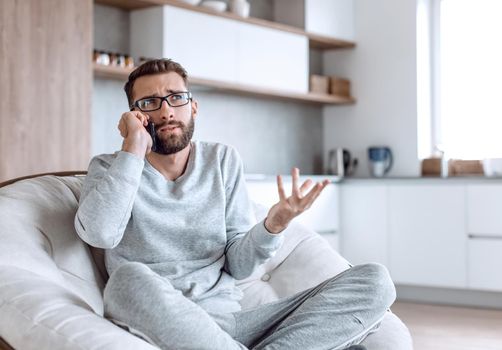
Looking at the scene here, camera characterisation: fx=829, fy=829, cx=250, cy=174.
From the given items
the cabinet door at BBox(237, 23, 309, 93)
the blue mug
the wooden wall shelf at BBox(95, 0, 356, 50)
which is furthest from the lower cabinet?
the wooden wall shelf at BBox(95, 0, 356, 50)

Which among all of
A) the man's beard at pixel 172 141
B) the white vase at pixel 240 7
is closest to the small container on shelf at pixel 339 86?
the white vase at pixel 240 7

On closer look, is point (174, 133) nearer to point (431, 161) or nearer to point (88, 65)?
point (88, 65)

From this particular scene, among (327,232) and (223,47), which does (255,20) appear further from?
(327,232)

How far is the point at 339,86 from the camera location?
6.25 meters

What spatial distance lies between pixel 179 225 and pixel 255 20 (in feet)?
10.9

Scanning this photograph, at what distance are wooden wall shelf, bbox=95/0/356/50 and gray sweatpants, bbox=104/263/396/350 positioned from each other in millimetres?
2921

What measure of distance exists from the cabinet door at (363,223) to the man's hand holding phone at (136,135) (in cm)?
360

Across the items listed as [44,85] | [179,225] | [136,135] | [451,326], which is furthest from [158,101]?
[451,326]

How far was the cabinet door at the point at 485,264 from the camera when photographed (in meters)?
5.25

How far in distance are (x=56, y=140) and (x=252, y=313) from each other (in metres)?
2.10

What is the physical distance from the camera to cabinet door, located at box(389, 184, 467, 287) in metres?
5.42

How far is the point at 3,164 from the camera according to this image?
387 centimetres

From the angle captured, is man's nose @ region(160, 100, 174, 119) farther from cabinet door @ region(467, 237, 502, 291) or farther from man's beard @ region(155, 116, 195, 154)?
cabinet door @ region(467, 237, 502, 291)

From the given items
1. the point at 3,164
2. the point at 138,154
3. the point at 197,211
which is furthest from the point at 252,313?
the point at 3,164
